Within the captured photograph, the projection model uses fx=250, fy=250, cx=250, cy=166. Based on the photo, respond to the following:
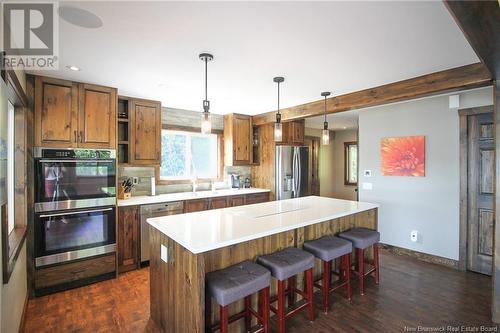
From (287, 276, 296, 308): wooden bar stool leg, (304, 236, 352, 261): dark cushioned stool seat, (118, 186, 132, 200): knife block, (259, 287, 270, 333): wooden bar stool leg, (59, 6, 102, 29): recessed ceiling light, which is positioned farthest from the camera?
(118, 186, 132, 200): knife block

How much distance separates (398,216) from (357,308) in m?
2.06

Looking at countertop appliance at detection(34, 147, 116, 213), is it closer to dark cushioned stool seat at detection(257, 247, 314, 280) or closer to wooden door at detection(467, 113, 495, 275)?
dark cushioned stool seat at detection(257, 247, 314, 280)

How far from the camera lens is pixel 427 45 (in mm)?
2061

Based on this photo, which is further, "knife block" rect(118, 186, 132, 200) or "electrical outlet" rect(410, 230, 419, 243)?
"electrical outlet" rect(410, 230, 419, 243)

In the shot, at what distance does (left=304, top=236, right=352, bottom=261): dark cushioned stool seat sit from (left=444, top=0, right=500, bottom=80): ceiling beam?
6.27 feet

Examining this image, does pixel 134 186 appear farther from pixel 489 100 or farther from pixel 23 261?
pixel 489 100

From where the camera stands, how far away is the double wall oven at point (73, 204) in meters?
2.72

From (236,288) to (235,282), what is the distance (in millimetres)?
50

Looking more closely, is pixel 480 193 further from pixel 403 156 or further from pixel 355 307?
pixel 355 307

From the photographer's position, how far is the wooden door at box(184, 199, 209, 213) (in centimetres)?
382

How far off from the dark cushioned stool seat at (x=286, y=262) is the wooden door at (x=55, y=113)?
2.59 m

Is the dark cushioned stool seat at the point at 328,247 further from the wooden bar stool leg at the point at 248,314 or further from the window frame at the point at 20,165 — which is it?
the window frame at the point at 20,165

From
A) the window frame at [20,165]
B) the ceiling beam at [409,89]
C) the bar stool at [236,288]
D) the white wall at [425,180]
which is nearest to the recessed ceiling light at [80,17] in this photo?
the window frame at [20,165]

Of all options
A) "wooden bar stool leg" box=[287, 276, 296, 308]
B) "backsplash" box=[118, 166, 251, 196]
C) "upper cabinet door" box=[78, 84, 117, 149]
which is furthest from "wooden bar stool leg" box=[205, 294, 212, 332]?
"backsplash" box=[118, 166, 251, 196]
